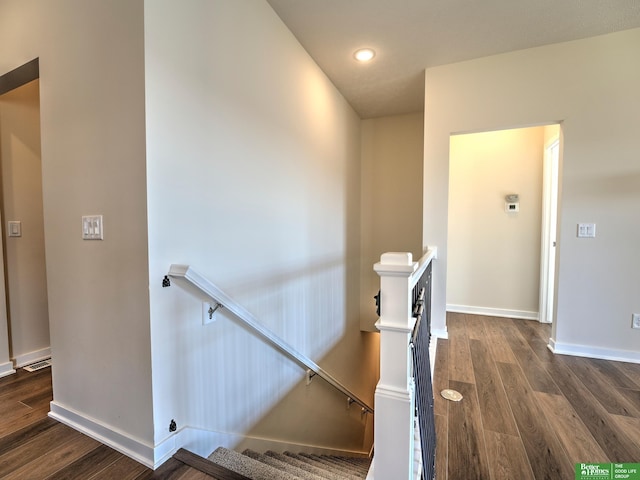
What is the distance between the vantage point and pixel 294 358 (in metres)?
2.49

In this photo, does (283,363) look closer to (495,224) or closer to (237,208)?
(237,208)

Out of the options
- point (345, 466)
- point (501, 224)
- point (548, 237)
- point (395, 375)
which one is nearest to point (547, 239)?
point (548, 237)

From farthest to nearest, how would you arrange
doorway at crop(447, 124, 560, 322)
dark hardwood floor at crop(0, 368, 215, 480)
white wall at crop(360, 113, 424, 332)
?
1. white wall at crop(360, 113, 424, 332)
2. doorway at crop(447, 124, 560, 322)
3. dark hardwood floor at crop(0, 368, 215, 480)

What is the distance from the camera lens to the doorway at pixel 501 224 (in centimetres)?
351

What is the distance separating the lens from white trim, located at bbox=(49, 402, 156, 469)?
1.42 meters

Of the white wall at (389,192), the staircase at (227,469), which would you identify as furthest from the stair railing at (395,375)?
the white wall at (389,192)

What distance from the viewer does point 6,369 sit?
2.24 meters

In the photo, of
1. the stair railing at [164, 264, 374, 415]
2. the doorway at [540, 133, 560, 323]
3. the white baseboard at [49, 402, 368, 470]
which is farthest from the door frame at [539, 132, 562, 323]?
the white baseboard at [49, 402, 368, 470]

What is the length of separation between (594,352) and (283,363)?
2663mm

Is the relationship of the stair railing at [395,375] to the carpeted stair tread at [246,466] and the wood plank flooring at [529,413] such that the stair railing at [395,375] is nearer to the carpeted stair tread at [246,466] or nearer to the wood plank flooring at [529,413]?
the wood plank flooring at [529,413]

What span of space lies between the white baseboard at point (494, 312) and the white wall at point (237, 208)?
180 cm

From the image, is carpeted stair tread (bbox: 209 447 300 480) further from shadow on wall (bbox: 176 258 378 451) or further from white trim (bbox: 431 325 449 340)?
white trim (bbox: 431 325 449 340)

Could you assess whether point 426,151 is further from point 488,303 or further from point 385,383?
point 385,383

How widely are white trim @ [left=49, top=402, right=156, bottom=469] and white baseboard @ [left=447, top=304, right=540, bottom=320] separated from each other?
11.8 feet
